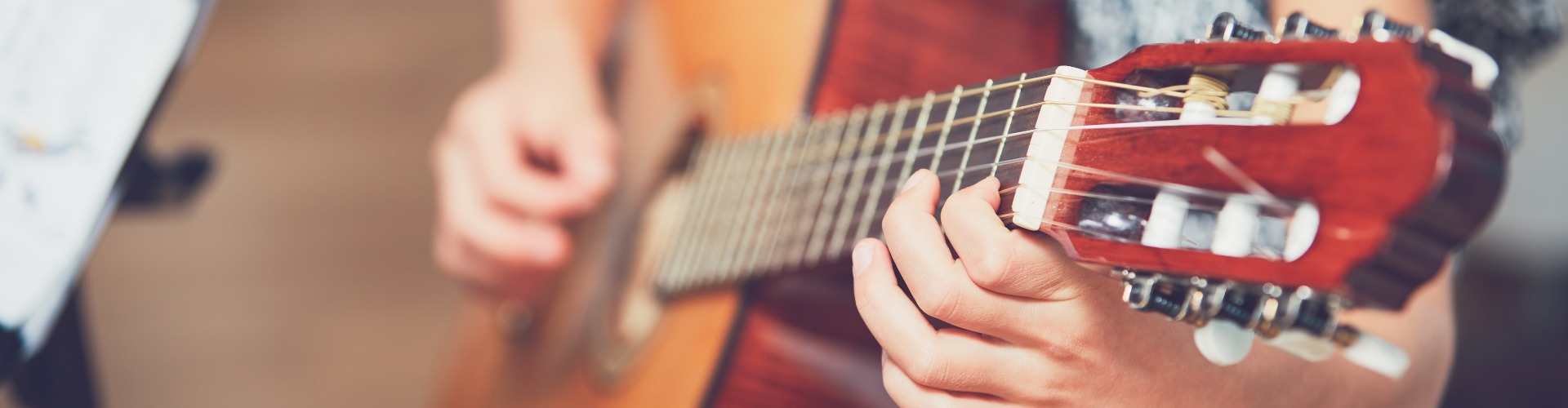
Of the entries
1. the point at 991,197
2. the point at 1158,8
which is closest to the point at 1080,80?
the point at 991,197

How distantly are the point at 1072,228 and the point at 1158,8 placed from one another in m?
0.42

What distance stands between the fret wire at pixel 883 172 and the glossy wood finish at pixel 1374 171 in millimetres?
226

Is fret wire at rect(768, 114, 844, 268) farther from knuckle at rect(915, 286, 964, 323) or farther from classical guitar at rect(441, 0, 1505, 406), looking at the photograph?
knuckle at rect(915, 286, 964, 323)

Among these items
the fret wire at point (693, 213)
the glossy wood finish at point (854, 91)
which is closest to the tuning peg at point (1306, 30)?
the glossy wood finish at point (854, 91)

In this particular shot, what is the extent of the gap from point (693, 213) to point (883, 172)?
301 millimetres

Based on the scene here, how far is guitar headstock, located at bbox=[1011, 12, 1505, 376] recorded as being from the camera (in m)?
0.32

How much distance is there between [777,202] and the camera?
2.37ft

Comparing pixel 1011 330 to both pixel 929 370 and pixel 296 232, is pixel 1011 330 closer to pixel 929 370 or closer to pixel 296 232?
pixel 929 370

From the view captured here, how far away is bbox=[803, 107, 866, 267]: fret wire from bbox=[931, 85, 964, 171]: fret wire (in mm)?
114

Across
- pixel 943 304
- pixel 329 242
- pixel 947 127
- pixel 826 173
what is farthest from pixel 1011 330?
pixel 329 242

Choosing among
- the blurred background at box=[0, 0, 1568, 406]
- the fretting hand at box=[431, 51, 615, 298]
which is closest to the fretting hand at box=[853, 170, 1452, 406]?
the fretting hand at box=[431, 51, 615, 298]

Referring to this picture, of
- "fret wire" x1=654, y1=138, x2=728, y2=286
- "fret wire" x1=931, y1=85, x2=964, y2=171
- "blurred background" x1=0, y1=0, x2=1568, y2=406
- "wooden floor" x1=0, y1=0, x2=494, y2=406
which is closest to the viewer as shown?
"fret wire" x1=931, y1=85, x2=964, y2=171

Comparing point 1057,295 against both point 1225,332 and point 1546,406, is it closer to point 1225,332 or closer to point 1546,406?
point 1225,332

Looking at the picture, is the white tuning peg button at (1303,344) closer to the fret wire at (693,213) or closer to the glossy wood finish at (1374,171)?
the glossy wood finish at (1374,171)
